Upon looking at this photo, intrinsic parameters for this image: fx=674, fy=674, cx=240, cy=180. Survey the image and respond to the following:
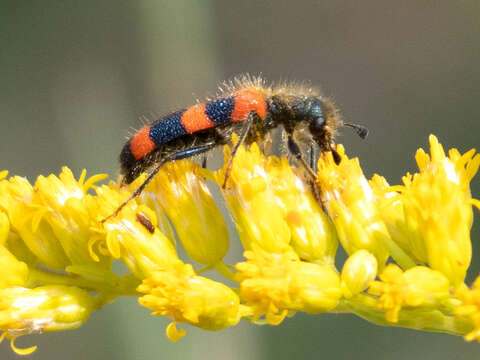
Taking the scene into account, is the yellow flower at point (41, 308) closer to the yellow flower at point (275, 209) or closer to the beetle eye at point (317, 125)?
the yellow flower at point (275, 209)

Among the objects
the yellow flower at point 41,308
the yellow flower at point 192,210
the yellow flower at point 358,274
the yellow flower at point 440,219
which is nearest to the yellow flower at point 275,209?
the yellow flower at point 192,210

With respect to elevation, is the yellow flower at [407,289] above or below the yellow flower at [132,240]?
below

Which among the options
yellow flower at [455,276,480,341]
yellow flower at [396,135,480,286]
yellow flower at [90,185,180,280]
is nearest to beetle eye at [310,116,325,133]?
yellow flower at [396,135,480,286]

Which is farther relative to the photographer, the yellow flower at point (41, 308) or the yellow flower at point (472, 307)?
the yellow flower at point (41, 308)

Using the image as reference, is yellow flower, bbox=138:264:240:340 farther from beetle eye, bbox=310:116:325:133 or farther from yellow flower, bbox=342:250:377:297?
beetle eye, bbox=310:116:325:133

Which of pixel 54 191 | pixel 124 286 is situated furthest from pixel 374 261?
pixel 54 191

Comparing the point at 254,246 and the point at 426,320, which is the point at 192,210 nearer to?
the point at 254,246
